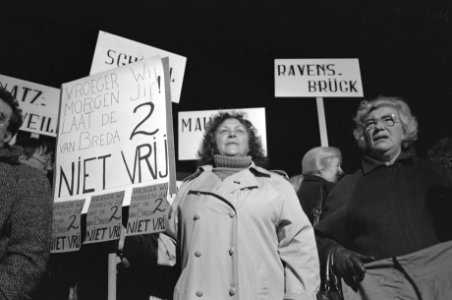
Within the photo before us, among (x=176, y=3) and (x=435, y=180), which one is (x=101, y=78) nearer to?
(x=435, y=180)

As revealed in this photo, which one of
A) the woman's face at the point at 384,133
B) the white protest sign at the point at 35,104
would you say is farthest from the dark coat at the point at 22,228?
the white protest sign at the point at 35,104

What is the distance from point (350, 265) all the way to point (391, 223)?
295 millimetres

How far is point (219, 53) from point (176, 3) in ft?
3.81

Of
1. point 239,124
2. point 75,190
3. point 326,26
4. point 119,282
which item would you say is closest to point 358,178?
point 239,124

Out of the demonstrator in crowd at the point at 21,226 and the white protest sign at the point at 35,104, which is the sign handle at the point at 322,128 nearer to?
the white protest sign at the point at 35,104

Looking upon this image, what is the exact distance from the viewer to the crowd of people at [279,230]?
2246mm

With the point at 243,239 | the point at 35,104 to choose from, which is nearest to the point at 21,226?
the point at 243,239

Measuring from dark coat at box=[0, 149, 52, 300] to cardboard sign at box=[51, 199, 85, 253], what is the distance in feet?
1.90

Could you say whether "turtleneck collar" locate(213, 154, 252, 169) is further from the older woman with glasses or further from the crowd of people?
the older woman with glasses

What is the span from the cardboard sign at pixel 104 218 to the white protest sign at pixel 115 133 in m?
0.04

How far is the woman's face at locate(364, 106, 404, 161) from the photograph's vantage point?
296cm

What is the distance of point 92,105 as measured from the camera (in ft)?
10.7

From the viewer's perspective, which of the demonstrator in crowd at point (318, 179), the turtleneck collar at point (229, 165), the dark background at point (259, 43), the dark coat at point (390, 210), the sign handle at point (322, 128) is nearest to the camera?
the dark coat at point (390, 210)

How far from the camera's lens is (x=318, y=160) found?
4008 mm
